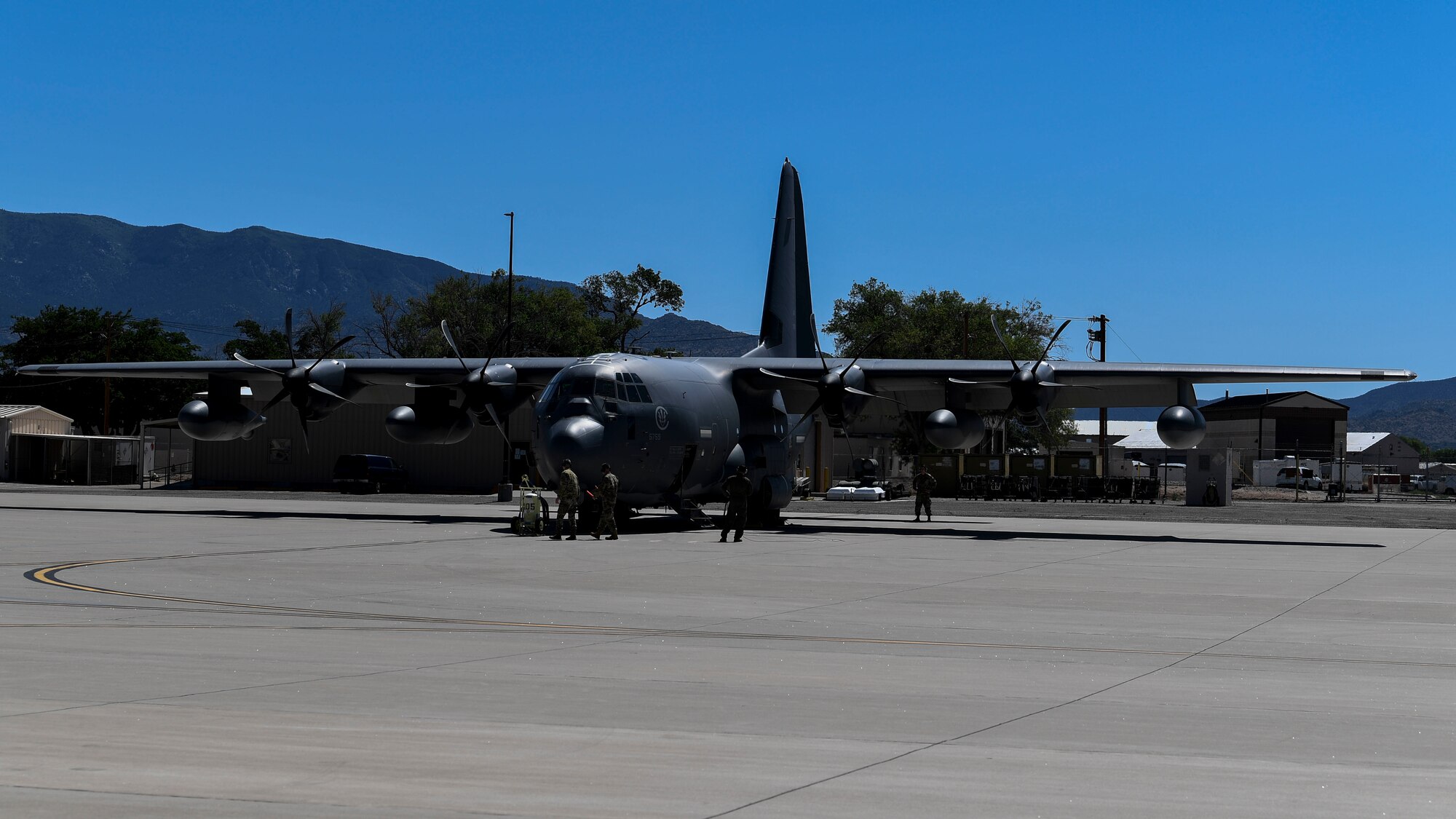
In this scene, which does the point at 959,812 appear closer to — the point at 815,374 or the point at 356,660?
the point at 356,660

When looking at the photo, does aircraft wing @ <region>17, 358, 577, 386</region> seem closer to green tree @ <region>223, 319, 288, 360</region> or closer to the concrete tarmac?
the concrete tarmac

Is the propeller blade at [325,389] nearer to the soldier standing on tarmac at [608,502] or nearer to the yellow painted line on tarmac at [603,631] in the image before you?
the soldier standing on tarmac at [608,502]

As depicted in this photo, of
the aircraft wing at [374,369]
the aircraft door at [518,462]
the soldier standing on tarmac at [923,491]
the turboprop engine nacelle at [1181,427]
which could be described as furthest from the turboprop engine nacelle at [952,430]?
the aircraft door at [518,462]

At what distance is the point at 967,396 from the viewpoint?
112ft

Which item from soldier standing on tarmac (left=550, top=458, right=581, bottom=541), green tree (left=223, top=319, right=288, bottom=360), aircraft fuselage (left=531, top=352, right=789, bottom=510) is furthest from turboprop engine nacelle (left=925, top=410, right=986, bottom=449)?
green tree (left=223, top=319, right=288, bottom=360)

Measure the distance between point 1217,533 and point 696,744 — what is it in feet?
95.1

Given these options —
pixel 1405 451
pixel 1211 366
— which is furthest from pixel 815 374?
pixel 1405 451

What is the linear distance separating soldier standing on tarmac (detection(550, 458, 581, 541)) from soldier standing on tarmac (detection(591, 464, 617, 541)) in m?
0.49

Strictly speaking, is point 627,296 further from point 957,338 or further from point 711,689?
point 711,689

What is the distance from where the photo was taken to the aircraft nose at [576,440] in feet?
88.2

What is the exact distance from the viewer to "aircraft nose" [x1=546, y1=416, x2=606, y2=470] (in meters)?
26.9

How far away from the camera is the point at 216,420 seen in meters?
35.8

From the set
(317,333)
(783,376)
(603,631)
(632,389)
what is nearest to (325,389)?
(632,389)

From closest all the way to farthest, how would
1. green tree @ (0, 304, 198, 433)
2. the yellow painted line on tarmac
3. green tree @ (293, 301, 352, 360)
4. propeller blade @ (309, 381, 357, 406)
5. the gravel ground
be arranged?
the yellow painted line on tarmac < propeller blade @ (309, 381, 357, 406) < the gravel ground < green tree @ (0, 304, 198, 433) < green tree @ (293, 301, 352, 360)
